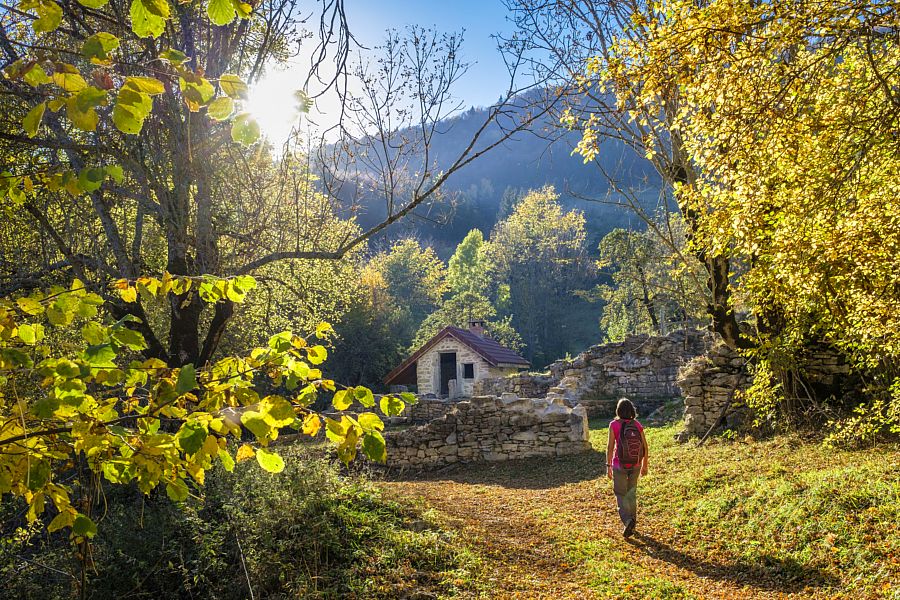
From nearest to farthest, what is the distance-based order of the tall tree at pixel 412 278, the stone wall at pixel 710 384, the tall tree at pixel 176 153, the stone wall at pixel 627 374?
the tall tree at pixel 176 153 → the stone wall at pixel 710 384 → the stone wall at pixel 627 374 → the tall tree at pixel 412 278

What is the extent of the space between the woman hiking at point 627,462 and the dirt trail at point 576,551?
295 millimetres

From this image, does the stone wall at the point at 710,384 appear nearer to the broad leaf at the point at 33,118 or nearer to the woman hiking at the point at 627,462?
the woman hiking at the point at 627,462

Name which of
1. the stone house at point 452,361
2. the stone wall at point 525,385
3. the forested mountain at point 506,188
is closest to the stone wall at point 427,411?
the stone wall at point 525,385

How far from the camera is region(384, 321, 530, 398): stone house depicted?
25.0m

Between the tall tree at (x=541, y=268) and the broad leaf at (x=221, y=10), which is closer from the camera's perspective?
the broad leaf at (x=221, y=10)

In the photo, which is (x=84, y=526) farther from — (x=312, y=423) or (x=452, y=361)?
(x=452, y=361)

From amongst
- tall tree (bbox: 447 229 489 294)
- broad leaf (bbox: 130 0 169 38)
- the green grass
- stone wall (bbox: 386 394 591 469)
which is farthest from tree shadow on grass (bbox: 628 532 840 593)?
tall tree (bbox: 447 229 489 294)

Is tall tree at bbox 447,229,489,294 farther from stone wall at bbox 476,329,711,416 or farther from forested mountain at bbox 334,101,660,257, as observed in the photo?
stone wall at bbox 476,329,711,416

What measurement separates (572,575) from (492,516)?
211 centimetres

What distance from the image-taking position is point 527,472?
10.9 meters

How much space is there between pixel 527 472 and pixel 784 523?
18.8ft

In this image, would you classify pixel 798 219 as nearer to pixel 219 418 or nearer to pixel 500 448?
pixel 219 418

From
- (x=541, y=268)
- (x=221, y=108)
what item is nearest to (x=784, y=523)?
(x=221, y=108)

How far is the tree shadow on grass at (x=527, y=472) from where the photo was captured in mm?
9891
